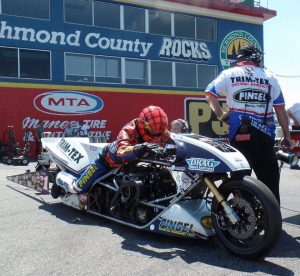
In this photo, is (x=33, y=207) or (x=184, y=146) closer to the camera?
(x=184, y=146)

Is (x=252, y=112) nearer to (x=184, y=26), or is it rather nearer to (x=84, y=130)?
(x=84, y=130)

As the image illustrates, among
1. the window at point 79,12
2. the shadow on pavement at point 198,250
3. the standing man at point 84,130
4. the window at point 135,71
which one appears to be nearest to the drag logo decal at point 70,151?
the shadow on pavement at point 198,250

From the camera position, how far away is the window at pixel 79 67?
64.6 ft

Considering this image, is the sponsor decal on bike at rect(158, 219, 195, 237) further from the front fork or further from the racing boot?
the racing boot

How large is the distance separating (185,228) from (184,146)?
2.52 ft

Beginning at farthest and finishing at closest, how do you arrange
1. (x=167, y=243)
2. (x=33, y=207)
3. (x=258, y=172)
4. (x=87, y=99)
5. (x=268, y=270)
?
(x=87, y=99) < (x=33, y=207) < (x=258, y=172) < (x=167, y=243) < (x=268, y=270)

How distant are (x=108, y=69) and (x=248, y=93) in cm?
1664

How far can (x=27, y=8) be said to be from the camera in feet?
61.5

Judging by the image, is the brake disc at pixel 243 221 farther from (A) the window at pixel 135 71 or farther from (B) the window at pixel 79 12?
(A) the window at pixel 135 71

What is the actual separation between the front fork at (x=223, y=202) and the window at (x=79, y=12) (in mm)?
17281

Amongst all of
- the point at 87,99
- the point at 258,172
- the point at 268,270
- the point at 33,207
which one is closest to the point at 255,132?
the point at 258,172

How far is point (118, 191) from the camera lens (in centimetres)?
479

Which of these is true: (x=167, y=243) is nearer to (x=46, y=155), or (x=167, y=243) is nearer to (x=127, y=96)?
A: (x=46, y=155)

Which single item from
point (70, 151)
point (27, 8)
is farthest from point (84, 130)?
point (70, 151)
